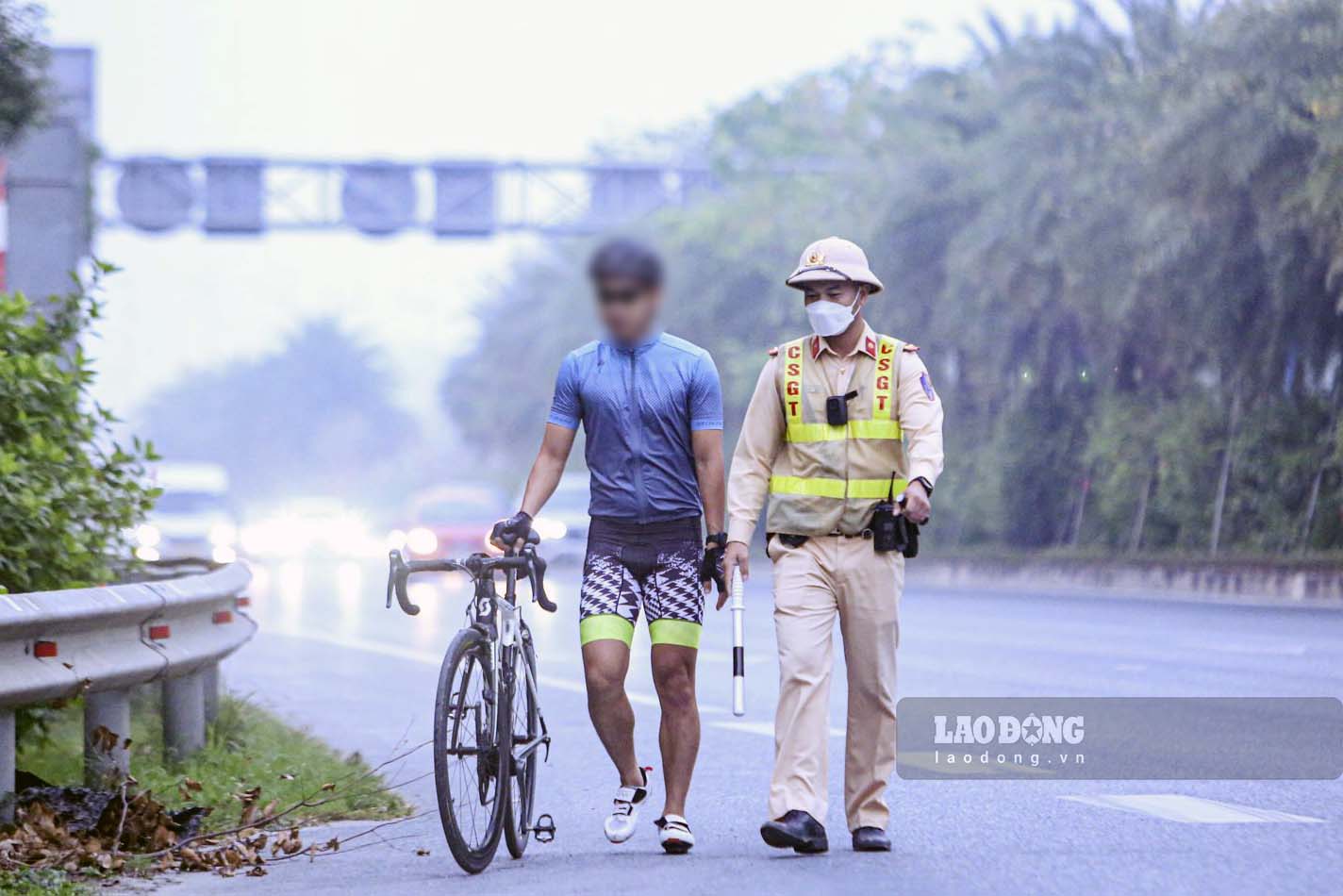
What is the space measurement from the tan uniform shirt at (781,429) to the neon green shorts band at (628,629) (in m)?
0.35

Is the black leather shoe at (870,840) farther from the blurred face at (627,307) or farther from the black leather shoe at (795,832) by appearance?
the blurred face at (627,307)

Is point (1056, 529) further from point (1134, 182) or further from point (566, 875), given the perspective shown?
point (566, 875)

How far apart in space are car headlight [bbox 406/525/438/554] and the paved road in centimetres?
1282

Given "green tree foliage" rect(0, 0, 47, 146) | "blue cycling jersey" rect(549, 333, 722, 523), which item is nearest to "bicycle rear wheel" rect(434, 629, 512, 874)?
"blue cycling jersey" rect(549, 333, 722, 523)

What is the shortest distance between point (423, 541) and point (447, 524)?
46.1 inches

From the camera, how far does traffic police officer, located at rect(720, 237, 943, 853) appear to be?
770 centimetres

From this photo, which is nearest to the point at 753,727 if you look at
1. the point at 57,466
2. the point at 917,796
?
the point at 917,796

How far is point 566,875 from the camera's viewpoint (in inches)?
295

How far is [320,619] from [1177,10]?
17.2 meters

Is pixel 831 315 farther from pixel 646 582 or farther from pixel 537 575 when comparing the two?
pixel 537 575

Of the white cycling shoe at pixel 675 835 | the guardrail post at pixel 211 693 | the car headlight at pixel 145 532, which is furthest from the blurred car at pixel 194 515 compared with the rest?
the white cycling shoe at pixel 675 835

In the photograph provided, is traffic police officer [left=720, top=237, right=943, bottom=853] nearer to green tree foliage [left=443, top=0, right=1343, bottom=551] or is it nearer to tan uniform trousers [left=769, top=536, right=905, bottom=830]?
tan uniform trousers [left=769, top=536, right=905, bottom=830]

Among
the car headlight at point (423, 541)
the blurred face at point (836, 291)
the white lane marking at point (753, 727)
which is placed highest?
the blurred face at point (836, 291)

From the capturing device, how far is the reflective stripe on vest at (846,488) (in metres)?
7.75
